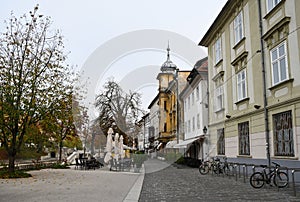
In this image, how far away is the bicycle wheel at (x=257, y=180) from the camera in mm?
11953

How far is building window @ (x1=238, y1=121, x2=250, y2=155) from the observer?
57.4 ft

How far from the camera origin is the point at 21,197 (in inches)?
382

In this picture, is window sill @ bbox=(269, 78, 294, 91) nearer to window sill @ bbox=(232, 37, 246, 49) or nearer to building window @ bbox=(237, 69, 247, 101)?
building window @ bbox=(237, 69, 247, 101)

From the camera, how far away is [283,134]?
13.5m

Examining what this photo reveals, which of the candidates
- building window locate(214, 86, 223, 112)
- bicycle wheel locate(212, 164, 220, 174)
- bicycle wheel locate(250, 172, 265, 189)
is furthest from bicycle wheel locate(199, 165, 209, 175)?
bicycle wheel locate(250, 172, 265, 189)

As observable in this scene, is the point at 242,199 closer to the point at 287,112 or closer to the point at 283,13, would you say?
the point at 287,112

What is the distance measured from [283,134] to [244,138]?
456 centimetres

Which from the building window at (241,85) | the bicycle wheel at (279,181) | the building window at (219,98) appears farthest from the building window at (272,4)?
the building window at (219,98)

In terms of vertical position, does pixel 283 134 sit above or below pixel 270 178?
above

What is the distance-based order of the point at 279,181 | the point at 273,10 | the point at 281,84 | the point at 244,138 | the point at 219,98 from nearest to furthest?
the point at 279,181
the point at 281,84
the point at 273,10
the point at 244,138
the point at 219,98

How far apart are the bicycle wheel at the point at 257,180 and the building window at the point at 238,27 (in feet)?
29.2

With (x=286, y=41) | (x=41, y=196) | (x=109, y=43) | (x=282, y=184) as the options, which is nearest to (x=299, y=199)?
(x=282, y=184)

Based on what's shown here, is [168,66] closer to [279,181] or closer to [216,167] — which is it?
[216,167]

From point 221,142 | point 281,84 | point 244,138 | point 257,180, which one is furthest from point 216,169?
point 281,84
